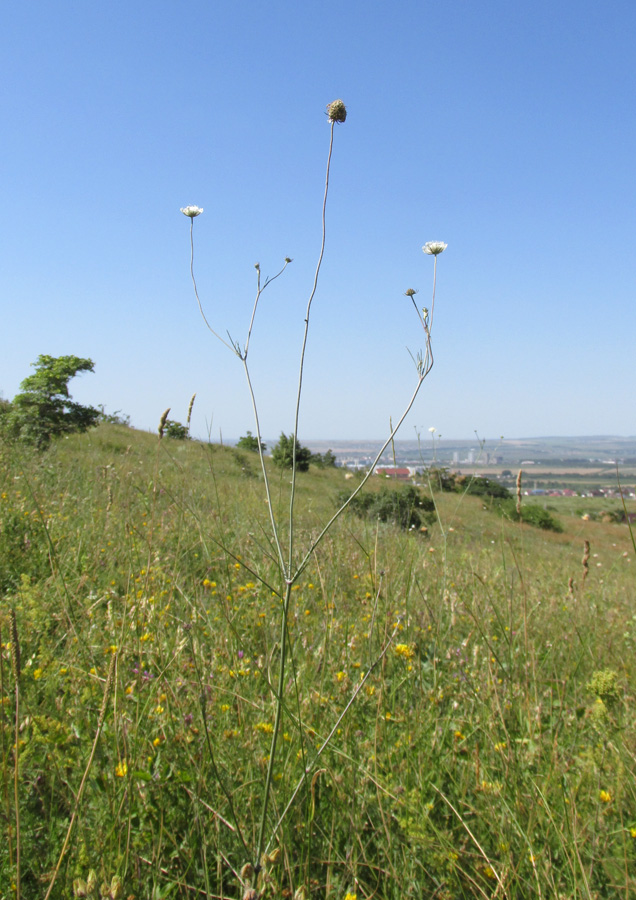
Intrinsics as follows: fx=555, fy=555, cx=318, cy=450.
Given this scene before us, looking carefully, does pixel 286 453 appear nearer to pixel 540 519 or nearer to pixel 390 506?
pixel 390 506

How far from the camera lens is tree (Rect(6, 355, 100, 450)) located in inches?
417

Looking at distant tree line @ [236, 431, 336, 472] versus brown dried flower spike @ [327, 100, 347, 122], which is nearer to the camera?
brown dried flower spike @ [327, 100, 347, 122]

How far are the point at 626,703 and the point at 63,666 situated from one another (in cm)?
184

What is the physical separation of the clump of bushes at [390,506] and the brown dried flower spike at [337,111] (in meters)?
1.05

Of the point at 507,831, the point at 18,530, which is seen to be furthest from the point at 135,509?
the point at 507,831

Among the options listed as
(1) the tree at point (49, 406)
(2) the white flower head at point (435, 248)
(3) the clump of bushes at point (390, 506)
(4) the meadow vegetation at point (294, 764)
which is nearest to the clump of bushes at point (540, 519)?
(3) the clump of bushes at point (390, 506)

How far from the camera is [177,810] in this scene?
140cm

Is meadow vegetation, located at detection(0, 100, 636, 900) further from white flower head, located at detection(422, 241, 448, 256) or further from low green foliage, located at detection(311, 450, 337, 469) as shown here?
low green foliage, located at detection(311, 450, 337, 469)

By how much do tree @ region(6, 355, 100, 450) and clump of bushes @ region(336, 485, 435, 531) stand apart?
590 centimetres

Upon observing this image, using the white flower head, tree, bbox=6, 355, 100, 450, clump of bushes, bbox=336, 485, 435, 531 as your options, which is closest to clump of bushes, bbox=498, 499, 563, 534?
clump of bushes, bbox=336, 485, 435, 531

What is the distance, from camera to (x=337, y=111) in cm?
129

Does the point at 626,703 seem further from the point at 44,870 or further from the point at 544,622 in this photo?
the point at 44,870

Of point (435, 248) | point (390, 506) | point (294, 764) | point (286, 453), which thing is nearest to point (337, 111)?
point (435, 248)

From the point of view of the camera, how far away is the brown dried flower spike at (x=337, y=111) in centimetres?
129
